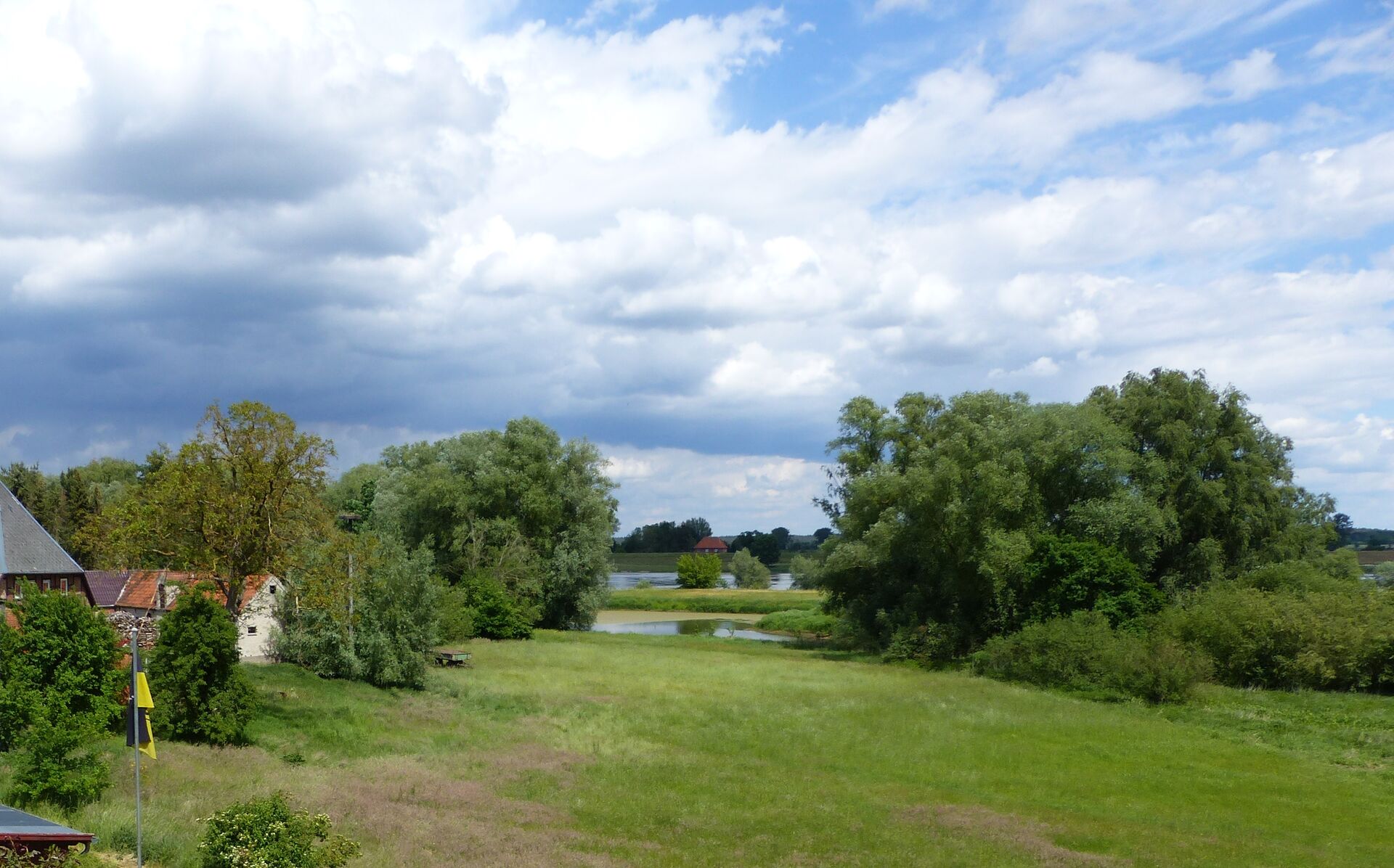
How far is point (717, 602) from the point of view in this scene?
111 metres

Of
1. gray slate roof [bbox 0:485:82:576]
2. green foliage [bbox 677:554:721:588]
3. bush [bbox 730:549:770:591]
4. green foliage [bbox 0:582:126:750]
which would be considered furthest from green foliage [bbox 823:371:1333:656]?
bush [bbox 730:549:770:591]

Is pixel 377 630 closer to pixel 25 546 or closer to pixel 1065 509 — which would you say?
pixel 25 546


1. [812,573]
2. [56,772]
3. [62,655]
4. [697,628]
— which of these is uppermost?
[812,573]

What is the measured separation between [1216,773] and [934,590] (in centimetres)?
3236

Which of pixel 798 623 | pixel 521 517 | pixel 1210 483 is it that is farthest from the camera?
pixel 798 623

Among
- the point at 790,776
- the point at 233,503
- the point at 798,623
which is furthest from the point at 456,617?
the point at 798,623

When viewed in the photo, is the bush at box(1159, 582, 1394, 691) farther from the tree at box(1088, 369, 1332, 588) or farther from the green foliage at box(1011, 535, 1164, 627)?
the tree at box(1088, 369, 1332, 588)

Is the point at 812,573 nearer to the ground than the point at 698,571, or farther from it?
farther from it

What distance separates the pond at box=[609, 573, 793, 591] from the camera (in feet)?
481

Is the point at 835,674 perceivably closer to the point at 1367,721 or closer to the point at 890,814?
the point at 1367,721

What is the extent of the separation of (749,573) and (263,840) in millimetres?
134716

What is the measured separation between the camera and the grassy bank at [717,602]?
343 feet

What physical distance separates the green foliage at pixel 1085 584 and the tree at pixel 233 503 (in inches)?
1409

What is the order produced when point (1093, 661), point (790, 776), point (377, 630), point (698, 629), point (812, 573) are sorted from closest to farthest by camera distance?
point (790, 776)
point (377, 630)
point (1093, 661)
point (812, 573)
point (698, 629)
